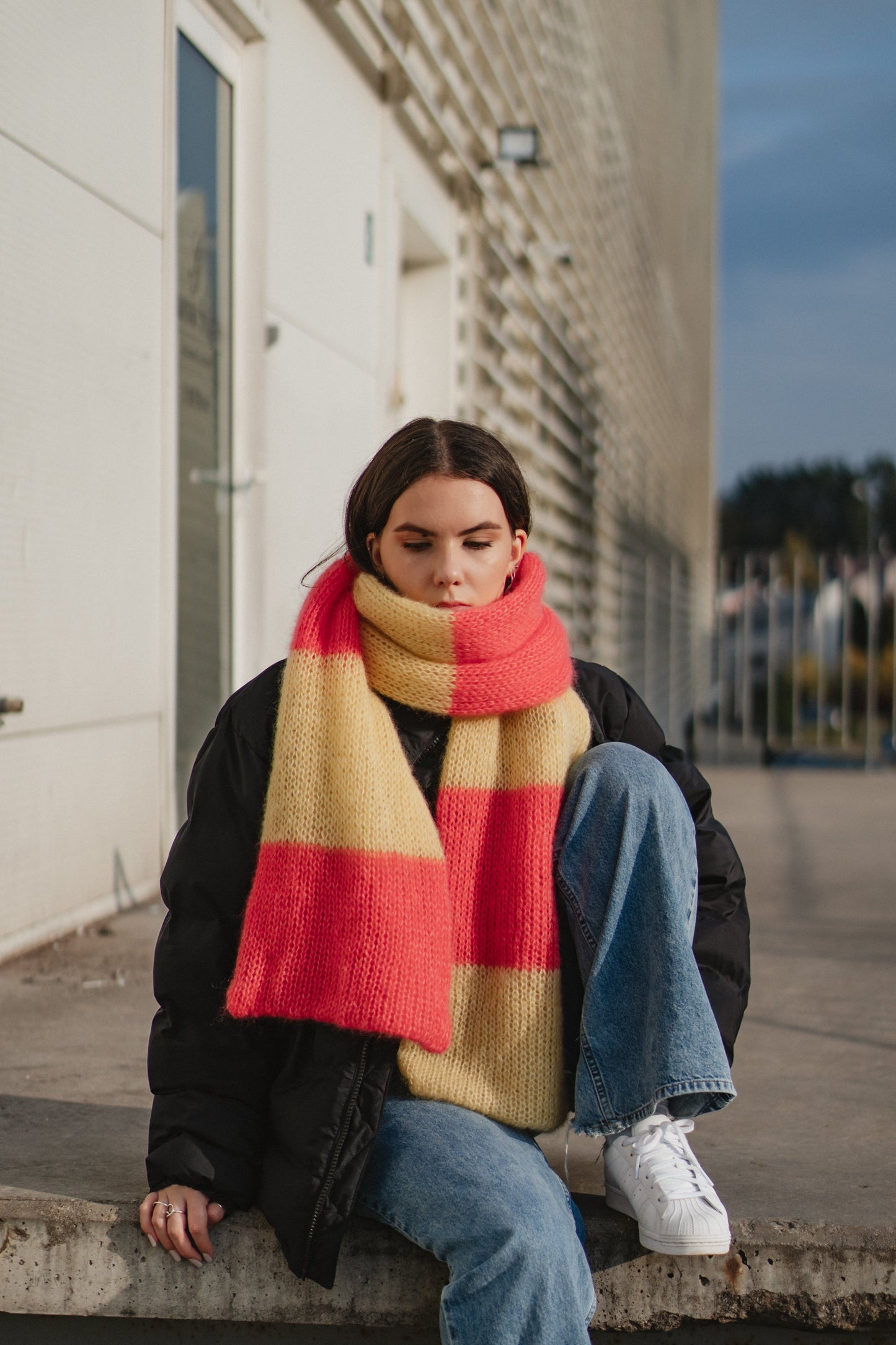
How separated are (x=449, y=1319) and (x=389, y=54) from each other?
535 cm

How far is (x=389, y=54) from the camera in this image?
609 cm

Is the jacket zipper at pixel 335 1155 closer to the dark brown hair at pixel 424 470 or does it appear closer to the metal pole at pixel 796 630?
the dark brown hair at pixel 424 470

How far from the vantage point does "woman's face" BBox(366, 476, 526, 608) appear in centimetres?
229

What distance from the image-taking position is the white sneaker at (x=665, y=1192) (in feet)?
7.00

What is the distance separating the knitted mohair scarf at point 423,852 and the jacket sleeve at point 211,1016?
0.19ft

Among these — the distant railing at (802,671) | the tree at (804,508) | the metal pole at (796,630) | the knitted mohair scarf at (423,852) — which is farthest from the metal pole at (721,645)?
the tree at (804,508)

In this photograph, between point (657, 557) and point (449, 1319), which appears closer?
point (449, 1319)

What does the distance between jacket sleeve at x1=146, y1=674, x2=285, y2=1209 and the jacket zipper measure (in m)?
0.13

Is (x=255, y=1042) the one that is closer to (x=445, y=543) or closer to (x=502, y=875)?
(x=502, y=875)

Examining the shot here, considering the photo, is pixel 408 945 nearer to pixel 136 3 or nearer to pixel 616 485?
pixel 136 3

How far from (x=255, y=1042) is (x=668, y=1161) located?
25.0 inches

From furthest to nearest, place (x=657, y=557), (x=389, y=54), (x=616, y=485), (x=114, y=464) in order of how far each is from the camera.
→ 1. (x=657, y=557)
2. (x=616, y=485)
3. (x=389, y=54)
4. (x=114, y=464)

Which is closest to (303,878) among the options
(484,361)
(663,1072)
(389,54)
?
(663,1072)

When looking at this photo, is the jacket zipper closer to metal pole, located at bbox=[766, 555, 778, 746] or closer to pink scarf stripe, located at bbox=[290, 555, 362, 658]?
pink scarf stripe, located at bbox=[290, 555, 362, 658]
